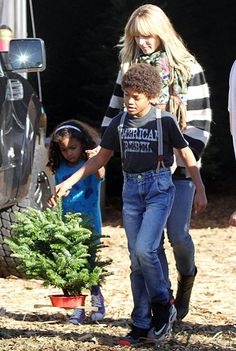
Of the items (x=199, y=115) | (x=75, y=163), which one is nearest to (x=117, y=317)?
(x=75, y=163)

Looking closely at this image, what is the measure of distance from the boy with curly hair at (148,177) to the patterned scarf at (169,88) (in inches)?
8.2

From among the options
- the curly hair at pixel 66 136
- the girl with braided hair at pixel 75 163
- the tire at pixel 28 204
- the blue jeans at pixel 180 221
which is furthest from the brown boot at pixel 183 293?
the tire at pixel 28 204

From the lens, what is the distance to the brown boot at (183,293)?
6.25 m

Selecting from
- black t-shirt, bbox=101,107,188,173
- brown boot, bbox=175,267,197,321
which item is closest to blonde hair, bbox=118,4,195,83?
black t-shirt, bbox=101,107,188,173

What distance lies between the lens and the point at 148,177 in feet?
18.3

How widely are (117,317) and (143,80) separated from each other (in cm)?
177

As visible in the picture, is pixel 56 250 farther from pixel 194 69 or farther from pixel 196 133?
pixel 194 69

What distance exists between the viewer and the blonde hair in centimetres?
578

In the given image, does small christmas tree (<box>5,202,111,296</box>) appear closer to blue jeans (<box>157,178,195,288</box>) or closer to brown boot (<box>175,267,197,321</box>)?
blue jeans (<box>157,178,195,288</box>)

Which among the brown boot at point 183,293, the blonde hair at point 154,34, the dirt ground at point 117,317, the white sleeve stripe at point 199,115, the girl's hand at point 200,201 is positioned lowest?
the dirt ground at point 117,317

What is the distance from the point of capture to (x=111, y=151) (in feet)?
18.9

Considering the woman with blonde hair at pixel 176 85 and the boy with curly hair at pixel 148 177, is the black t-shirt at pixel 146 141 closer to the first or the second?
the boy with curly hair at pixel 148 177

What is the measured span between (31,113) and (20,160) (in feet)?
1.84

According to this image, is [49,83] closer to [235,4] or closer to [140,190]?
[235,4]
